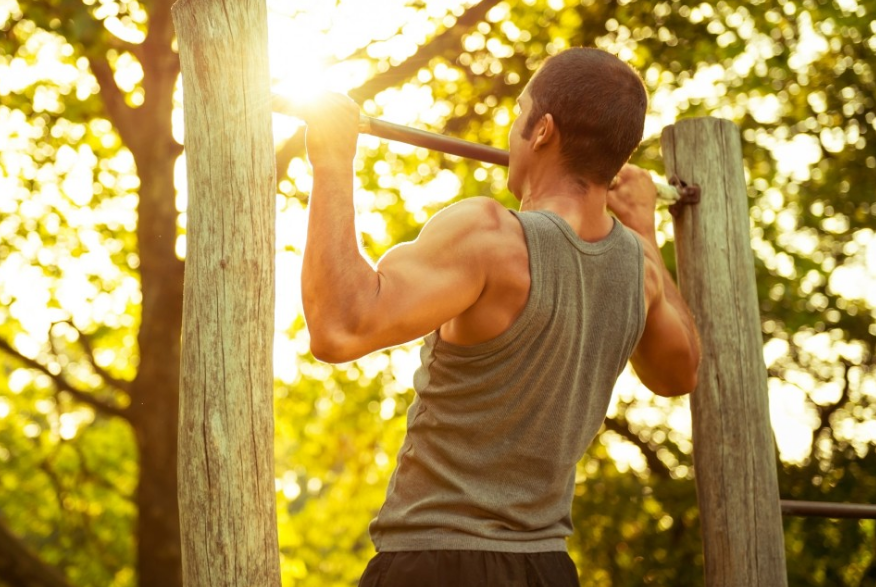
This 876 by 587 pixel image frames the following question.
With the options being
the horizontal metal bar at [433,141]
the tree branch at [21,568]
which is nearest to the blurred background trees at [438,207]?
the tree branch at [21,568]

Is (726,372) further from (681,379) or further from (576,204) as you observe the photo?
(576,204)

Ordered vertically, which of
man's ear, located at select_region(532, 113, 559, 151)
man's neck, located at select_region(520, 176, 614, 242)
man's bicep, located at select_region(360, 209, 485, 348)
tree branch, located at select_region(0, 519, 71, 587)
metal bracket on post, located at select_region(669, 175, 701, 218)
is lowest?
tree branch, located at select_region(0, 519, 71, 587)

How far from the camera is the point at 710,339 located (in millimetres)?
3326

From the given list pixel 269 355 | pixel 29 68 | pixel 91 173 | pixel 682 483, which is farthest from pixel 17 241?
pixel 269 355

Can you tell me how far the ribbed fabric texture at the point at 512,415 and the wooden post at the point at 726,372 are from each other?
3.99 feet

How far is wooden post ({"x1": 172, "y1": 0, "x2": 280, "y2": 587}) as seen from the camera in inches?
73.3

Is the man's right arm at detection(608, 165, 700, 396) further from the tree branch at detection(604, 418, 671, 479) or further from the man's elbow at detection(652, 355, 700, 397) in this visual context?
the tree branch at detection(604, 418, 671, 479)

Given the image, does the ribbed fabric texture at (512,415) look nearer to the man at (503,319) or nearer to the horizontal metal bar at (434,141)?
the man at (503,319)

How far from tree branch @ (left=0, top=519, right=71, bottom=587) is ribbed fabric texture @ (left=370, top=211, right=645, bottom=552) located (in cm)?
566

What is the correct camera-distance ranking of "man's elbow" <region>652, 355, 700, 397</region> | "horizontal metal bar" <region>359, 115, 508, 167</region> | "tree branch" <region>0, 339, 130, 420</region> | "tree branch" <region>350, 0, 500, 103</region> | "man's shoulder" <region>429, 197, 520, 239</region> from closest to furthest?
"man's shoulder" <region>429, 197, 520, 239</region> → "horizontal metal bar" <region>359, 115, 508, 167</region> → "man's elbow" <region>652, 355, 700, 397</region> → "tree branch" <region>350, 0, 500, 103</region> → "tree branch" <region>0, 339, 130, 420</region>

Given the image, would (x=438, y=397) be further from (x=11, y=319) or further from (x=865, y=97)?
(x=11, y=319)

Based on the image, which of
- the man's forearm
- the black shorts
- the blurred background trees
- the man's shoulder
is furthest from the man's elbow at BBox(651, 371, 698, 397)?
the blurred background trees

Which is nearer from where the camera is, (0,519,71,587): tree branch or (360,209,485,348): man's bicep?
(360,209,485,348): man's bicep

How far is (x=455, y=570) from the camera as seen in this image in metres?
2.05
